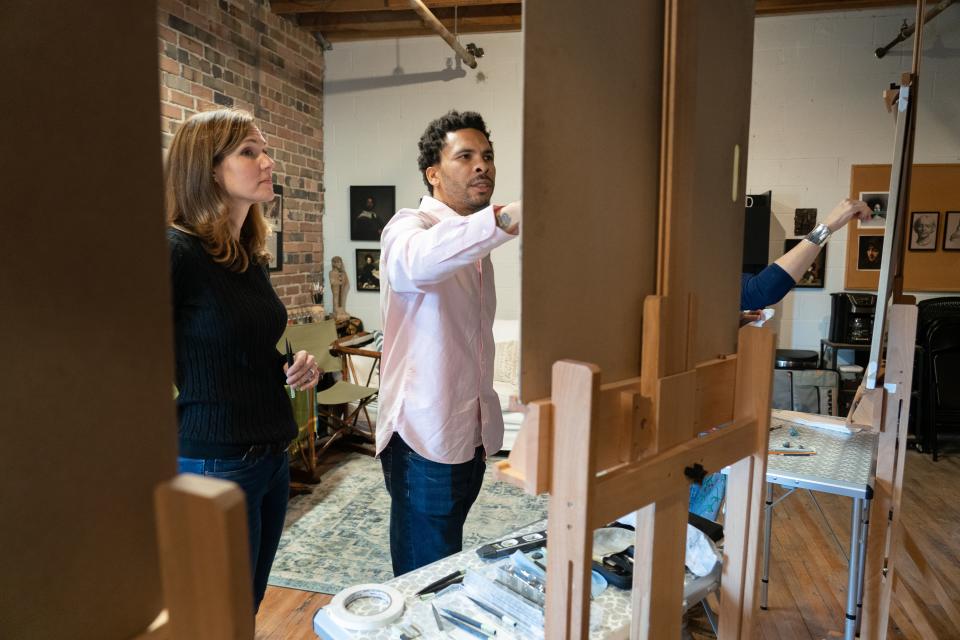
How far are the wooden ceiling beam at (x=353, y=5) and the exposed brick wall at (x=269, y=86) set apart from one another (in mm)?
119

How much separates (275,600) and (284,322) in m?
1.51

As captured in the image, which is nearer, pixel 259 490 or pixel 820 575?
pixel 259 490

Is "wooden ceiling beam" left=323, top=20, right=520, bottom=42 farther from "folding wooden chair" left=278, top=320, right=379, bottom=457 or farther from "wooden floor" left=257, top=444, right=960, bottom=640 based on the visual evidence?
"wooden floor" left=257, top=444, right=960, bottom=640

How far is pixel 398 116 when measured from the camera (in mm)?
5332

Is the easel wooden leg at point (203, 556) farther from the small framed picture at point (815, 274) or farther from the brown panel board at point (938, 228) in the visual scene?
the brown panel board at point (938, 228)

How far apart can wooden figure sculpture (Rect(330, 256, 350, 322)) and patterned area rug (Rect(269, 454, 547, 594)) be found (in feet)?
5.39

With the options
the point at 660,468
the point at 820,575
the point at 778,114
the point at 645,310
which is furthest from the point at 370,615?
the point at 778,114

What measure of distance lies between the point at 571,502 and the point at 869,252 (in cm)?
519

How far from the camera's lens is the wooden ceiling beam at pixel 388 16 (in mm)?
4930

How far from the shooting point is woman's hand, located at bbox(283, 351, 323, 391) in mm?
1579

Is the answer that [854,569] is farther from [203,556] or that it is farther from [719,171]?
→ [203,556]

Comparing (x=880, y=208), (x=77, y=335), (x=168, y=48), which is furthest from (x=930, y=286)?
(x=77, y=335)

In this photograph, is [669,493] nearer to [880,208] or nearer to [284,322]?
[284,322]

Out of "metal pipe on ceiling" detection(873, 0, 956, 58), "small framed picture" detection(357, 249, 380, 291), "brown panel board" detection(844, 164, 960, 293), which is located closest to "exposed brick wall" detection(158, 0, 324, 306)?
"small framed picture" detection(357, 249, 380, 291)
